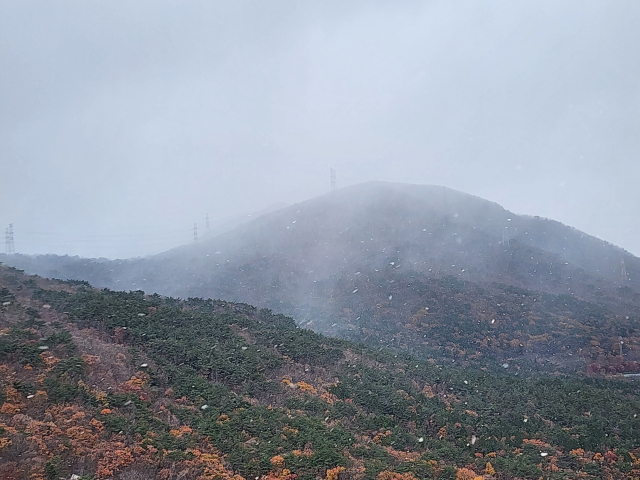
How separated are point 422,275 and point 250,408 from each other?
35.3 meters

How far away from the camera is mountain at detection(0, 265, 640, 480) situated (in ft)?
34.4

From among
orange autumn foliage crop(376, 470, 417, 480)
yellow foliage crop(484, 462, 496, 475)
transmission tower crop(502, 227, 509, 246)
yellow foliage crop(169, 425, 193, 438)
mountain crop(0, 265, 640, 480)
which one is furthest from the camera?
transmission tower crop(502, 227, 509, 246)

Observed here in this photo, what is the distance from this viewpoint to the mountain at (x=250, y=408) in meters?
10.5

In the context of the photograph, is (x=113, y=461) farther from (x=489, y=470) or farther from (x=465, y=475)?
(x=489, y=470)

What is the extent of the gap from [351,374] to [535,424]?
24.9 feet

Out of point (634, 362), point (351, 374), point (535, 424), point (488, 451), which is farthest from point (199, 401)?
point (634, 362)

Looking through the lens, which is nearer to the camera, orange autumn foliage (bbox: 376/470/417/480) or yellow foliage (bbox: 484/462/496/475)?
orange autumn foliage (bbox: 376/470/417/480)

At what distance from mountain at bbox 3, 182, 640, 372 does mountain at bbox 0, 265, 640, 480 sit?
1118cm

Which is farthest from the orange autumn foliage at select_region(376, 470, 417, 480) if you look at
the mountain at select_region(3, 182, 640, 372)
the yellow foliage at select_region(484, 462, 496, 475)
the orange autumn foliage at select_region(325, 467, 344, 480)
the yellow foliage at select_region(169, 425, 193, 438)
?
the mountain at select_region(3, 182, 640, 372)

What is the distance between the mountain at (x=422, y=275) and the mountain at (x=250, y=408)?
1118cm

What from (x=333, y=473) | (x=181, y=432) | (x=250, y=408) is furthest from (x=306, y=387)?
(x=333, y=473)

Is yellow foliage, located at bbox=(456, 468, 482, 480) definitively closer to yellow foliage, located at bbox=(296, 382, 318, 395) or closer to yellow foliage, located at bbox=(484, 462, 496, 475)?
yellow foliage, located at bbox=(484, 462, 496, 475)

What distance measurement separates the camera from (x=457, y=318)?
37.1m

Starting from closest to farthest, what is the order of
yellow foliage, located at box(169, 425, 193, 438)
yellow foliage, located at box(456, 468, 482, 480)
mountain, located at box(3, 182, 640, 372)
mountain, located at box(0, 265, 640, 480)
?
mountain, located at box(0, 265, 640, 480)
yellow foliage, located at box(456, 468, 482, 480)
yellow foliage, located at box(169, 425, 193, 438)
mountain, located at box(3, 182, 640, 372)
